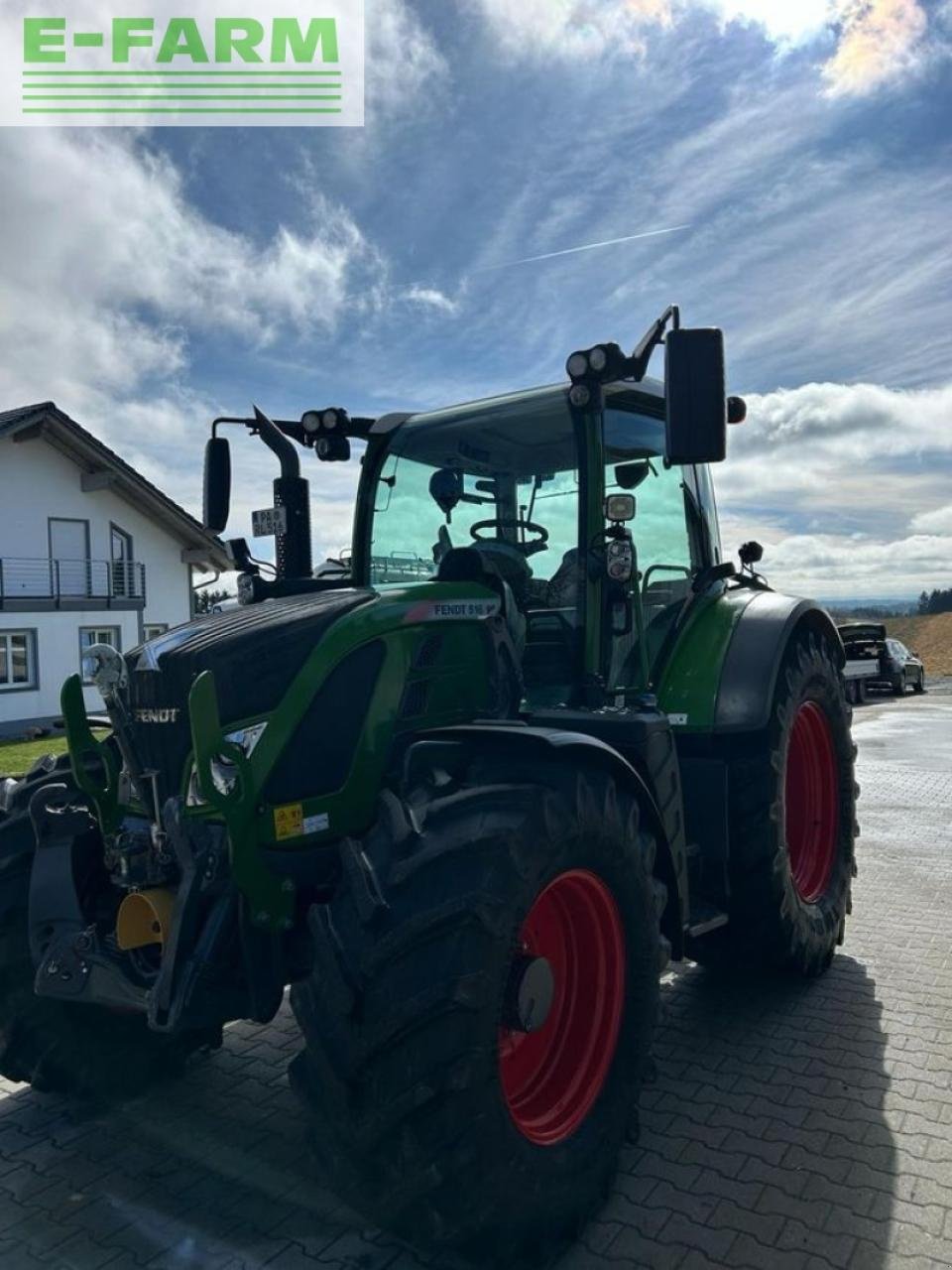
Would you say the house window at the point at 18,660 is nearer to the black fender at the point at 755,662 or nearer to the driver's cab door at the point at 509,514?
the driver's cab door at the point at 509,514

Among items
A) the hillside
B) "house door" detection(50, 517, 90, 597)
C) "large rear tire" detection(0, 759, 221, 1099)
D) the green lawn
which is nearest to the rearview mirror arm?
"large rear tire" detection(0, 759, 221, 1099)

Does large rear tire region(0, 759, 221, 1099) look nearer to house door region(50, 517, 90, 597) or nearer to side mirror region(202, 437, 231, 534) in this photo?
side mirror region(202, 437, 231, 534)

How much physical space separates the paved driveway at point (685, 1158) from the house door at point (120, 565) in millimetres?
23995

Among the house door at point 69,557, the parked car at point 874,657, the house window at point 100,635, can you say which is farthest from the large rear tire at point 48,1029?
the house window at point 100,635

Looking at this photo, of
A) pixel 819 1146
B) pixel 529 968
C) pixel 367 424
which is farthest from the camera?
pixel 367 424

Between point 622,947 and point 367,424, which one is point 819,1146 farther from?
point 367,424

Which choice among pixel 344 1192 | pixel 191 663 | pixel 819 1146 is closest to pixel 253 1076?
pixel 344 1192

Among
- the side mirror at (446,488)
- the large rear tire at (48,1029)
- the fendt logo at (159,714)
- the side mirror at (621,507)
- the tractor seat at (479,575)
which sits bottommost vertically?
the large rear tire at (48,1029)

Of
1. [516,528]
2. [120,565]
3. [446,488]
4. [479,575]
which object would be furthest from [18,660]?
[479,575]

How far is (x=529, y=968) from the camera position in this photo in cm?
269

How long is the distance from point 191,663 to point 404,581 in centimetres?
137

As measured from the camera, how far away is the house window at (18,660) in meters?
23.6

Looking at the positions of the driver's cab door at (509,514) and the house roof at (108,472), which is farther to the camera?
the house roof at (108,472)

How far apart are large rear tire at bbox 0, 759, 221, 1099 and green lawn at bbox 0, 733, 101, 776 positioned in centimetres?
979
